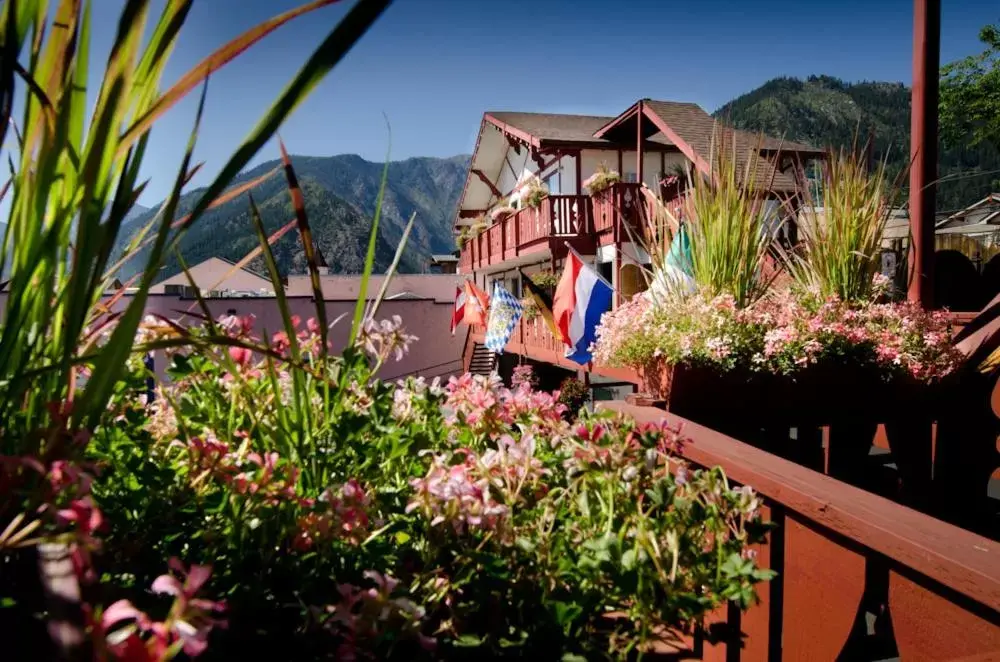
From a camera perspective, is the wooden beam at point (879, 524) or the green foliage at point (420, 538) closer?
the green foliage at point (420, 538)

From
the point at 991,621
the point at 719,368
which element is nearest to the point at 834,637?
the point at 991,621

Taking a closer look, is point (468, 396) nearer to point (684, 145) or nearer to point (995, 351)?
point (995, 351)

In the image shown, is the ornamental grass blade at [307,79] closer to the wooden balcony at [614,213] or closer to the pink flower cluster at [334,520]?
the pink flower cluster at [334,520]

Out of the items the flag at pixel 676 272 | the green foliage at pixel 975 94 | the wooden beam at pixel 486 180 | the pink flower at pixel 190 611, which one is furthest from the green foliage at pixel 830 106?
the pink flower at pixel 190 611

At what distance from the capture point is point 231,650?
72 cm

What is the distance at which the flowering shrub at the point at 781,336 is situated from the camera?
2.49 metres

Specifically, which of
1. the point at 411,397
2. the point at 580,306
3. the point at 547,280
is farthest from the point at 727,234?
the point at 547,280

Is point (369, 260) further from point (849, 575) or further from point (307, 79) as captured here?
point (849, 575)

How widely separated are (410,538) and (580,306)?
21.4ft

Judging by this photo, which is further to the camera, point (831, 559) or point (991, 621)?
point (831, 559)

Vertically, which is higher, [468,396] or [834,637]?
[468,396]

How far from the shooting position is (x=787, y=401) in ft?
8.80

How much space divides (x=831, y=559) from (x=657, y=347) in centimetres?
128

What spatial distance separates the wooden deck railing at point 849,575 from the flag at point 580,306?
5.49 m
